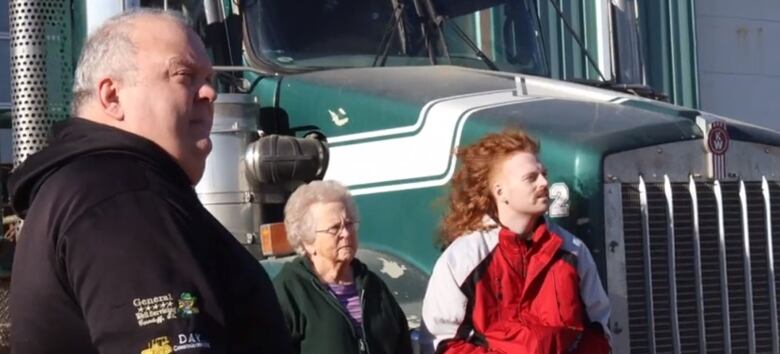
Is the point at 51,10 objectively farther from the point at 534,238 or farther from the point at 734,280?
the point at 734,280

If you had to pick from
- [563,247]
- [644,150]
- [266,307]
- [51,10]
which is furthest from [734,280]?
[266,307]

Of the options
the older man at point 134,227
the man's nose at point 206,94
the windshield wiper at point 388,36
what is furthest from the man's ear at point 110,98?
the windshield wiper at point 388,36

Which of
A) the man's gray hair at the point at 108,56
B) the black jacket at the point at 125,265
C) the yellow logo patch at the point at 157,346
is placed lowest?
the yellow logo patch at the point at 157,346

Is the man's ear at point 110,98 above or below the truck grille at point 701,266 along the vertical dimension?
above

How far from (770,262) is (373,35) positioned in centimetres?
171

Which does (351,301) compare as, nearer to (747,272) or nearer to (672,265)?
(672,265)

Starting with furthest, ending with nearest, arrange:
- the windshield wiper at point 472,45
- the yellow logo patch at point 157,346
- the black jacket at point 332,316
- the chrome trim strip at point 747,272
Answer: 1. the windshield wiper at point 472,45
2. the chrome trim strip at point 747,272
3. the black jacket at point 332,316
4. the yellow logo patch at point 157,346

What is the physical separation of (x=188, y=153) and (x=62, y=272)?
29 cm

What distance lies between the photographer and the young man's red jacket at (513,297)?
13.0 ft

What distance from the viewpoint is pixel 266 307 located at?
2.21 metres

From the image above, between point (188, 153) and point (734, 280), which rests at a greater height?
point (188, 153)

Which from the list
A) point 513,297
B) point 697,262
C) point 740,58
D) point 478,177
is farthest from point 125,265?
point 740,58

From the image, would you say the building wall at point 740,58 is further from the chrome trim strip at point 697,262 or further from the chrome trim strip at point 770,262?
the chrome trim strip at point 697,262

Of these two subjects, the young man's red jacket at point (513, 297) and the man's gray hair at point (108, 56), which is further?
the young man's red jacket at point (513, 297)
